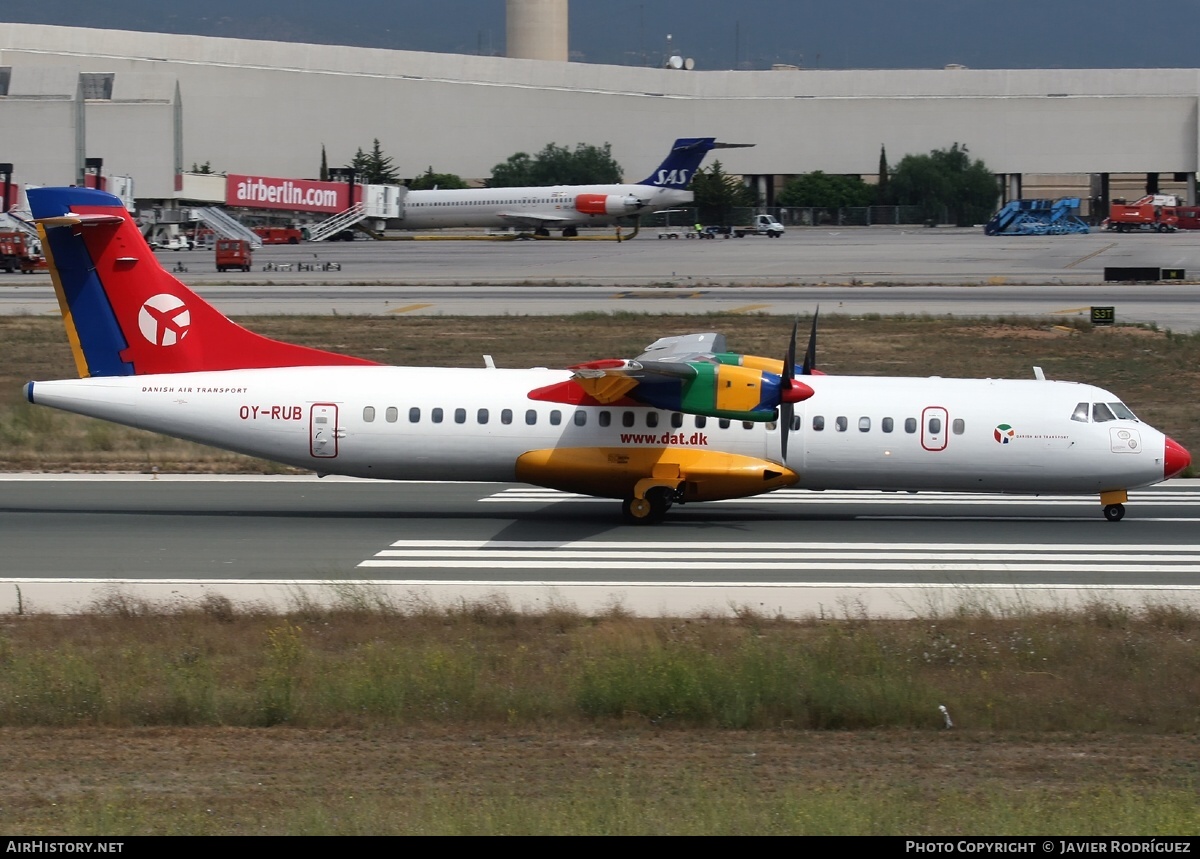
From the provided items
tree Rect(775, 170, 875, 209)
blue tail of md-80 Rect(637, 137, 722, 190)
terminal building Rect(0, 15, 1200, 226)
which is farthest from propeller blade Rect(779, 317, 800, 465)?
terminal building Rect(0, 15, 1200, 226)

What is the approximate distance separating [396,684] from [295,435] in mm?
10953

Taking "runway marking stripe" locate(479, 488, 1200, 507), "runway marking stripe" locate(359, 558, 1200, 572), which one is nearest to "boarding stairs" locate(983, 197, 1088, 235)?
"runway marking stripe" locate(479, 488, 1200, 507)

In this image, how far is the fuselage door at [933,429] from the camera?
24094 millimetres

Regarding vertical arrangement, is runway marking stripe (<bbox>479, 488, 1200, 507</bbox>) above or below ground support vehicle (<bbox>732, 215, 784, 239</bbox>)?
below

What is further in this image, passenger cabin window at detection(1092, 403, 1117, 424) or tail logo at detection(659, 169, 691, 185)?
tail logo at detection(659, 169, 691, 185)

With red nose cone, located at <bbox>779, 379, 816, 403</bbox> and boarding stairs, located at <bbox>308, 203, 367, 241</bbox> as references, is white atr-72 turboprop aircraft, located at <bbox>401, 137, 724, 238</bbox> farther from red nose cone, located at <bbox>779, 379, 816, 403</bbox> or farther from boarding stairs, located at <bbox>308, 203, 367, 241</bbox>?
red nose cone, located at <bbox>779, 379, 816, 403</bbox>

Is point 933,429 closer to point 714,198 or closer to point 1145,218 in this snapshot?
point 1145,218

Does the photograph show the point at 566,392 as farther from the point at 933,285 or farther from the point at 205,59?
the point at 205,59

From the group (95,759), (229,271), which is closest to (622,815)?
(95,759)

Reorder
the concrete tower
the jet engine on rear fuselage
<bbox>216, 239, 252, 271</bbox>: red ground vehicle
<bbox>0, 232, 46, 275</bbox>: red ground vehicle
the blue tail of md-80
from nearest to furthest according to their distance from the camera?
<bbox>0, 232, 46, 275</bbox>: red ground vehicle, <bbox>216, 239, 252, 271</bbox>: red ground vehicle, the blue tail of md-80, the jet engine on rear fuselage, the concrete tower

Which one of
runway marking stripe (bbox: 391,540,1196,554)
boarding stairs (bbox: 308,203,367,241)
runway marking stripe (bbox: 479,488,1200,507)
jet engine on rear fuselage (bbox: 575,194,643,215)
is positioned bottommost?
runway marking stripe (bbox: 391,540,1196,554)

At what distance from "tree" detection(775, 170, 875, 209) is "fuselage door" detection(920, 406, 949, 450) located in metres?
118

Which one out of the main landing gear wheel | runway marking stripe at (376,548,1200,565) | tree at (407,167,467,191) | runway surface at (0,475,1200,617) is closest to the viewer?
runway surface at (0,475,1200,617)

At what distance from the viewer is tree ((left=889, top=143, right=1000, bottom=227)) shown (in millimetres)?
139000
